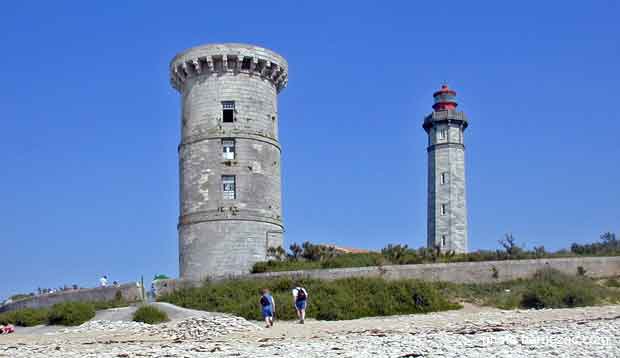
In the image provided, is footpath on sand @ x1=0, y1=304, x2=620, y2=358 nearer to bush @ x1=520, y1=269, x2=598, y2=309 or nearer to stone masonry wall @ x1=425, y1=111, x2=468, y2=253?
bush @ x1=520, y1=269, x2=598, y2=309

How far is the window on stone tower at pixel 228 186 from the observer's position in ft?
112

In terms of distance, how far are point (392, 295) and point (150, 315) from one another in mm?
6515

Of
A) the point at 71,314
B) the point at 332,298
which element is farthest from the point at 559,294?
the point at 71,314

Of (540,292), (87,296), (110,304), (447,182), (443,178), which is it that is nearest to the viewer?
(540,292)

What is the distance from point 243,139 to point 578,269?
12140 mm

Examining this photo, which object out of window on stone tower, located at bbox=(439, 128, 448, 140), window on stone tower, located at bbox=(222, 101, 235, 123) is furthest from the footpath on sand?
window on stone tower, located at bbox=(439, 128, 448, 140)

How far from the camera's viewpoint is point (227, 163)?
1351 inches

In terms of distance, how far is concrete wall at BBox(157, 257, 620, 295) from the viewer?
29.8 m

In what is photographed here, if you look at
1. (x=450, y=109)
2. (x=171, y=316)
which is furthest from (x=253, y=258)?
(x=450, y=109)

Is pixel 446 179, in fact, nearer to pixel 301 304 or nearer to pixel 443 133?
pixel 443 133

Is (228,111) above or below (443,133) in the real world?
below

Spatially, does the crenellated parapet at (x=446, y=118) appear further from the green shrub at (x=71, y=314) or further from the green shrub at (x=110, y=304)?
the green shrub at (x=71, y=314)

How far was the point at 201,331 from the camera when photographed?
2114 centimetres

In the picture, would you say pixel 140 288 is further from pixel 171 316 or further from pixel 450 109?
pixel 450 109
